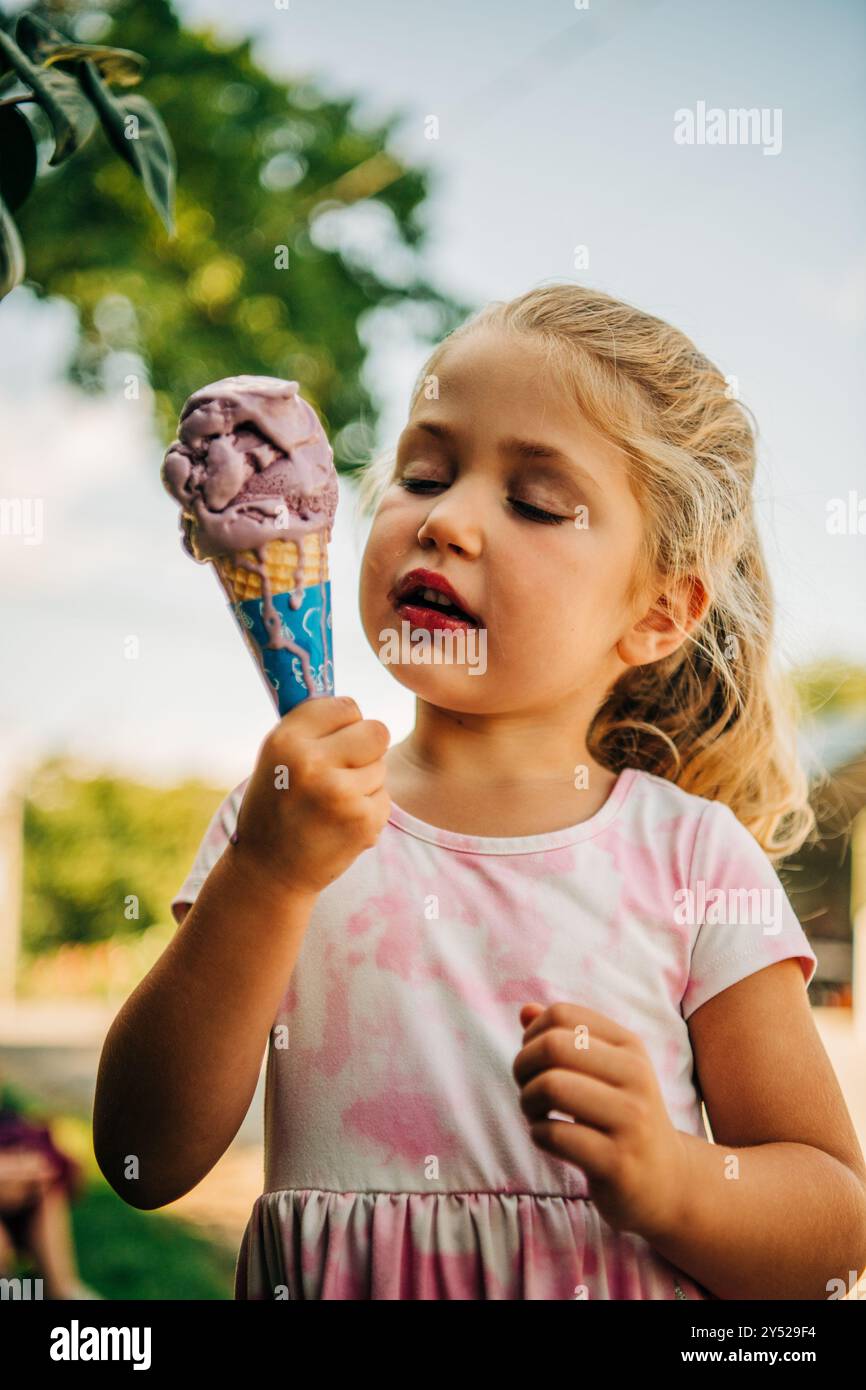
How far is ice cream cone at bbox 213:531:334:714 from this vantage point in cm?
102

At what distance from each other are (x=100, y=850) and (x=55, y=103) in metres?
5.65

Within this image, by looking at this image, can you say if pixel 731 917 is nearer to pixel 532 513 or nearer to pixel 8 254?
pixel 532 513

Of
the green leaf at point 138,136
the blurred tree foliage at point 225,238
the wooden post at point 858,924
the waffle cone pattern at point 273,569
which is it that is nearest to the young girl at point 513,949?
the waffle cone pattern at point 273,569

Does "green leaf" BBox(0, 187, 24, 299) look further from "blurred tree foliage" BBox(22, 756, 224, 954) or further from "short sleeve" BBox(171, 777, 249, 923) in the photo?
"blurred tree foliage" BBox(22, 756, 224, 954)

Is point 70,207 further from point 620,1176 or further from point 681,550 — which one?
point 620,1176

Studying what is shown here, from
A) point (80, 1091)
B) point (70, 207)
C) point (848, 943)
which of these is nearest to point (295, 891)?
point (70, 207)

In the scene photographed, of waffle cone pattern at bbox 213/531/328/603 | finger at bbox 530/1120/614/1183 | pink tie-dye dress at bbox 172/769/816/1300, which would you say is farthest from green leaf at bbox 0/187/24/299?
finger at bbox 530/1120/614/1183

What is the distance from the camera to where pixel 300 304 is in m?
4.31

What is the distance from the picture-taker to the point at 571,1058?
0.91 m

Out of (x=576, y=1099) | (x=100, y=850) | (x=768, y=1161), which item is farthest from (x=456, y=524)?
(x=100, y=850)

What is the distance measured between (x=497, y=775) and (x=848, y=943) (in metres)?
5.13

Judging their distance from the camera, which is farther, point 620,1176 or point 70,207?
point 70,207

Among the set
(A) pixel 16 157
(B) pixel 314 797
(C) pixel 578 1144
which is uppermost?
(A) pixel 16 157

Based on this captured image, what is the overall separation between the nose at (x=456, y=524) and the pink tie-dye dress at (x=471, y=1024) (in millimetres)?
284
